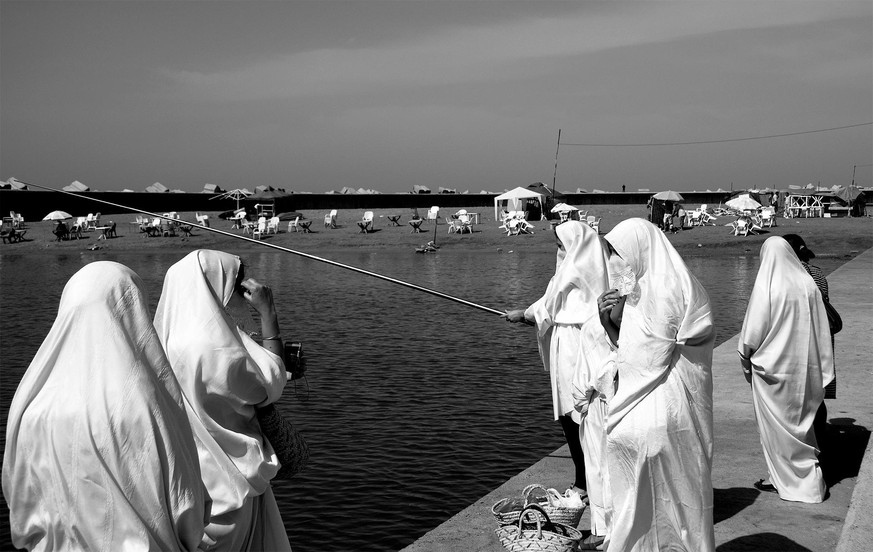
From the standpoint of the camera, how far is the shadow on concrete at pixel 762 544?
15.9ft

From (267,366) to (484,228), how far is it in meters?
37.3

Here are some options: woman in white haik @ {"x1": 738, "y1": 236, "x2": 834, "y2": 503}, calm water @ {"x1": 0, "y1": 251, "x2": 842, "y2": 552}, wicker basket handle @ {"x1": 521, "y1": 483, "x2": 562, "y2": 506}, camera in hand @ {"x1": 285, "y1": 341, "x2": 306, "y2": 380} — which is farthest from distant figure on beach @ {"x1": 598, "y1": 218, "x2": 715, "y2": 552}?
calm water @ {"x1": 0, "y1": 251, "x2": 842, "y2": 552}

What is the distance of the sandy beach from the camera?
33.3 metres

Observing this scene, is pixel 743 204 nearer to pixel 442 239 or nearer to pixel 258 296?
pixel 442 239

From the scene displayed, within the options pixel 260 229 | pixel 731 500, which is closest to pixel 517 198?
pixel 260 229

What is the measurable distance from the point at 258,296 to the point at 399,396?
7.46 meters

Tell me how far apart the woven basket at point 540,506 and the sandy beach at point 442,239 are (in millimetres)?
27478

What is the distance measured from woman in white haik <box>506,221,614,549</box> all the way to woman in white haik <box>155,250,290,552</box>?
2207mm

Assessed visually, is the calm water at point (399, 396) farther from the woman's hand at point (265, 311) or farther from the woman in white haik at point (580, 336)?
the woman's hand at point (265, 311)

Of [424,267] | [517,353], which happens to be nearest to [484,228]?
[424,267]

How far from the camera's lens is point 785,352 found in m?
5.91

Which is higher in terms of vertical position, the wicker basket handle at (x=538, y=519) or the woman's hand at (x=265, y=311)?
the woman's hand at (x=265, y=311)

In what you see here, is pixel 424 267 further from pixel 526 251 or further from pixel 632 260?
pixel 632 260

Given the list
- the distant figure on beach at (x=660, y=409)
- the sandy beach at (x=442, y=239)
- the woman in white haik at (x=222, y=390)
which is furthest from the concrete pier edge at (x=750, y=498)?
the sandy beach at (x=442, y=239)
